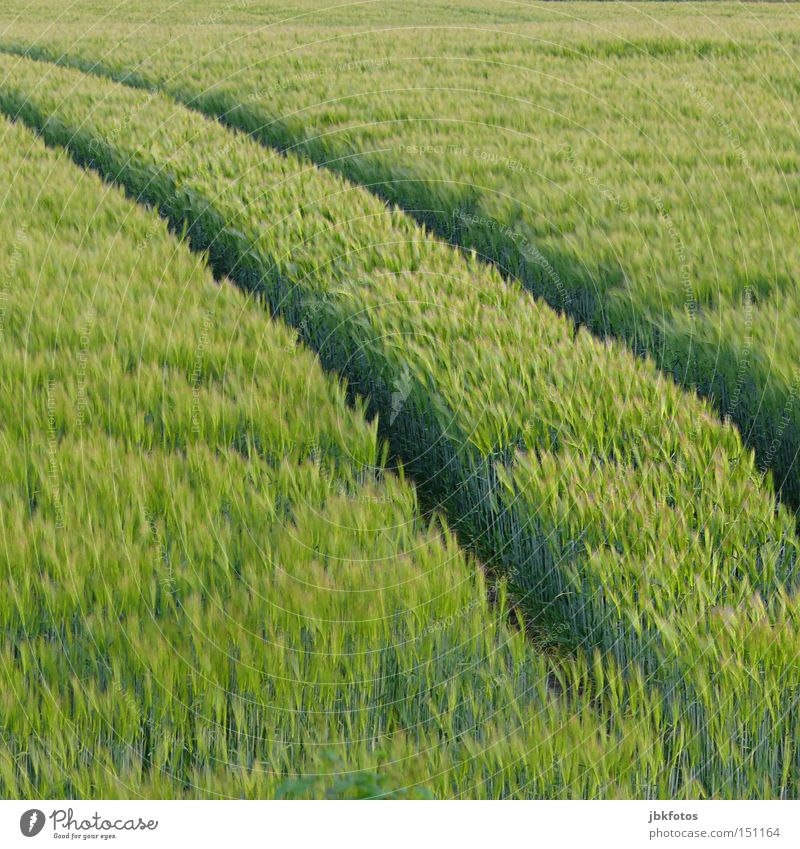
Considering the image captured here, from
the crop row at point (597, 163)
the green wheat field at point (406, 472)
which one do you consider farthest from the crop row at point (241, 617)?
the crop row at point (597, 163)

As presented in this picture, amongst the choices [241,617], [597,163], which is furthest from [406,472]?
[597,163]

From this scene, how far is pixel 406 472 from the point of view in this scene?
3.15 m

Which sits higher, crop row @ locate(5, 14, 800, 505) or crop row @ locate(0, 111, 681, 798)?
crop row @ locate(5, 14, 800, 505)

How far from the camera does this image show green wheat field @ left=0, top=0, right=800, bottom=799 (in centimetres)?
177

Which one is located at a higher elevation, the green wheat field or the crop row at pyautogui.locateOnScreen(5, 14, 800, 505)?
the crop row at pyautogui.locateOnScreen(5, 14, 800, 505)

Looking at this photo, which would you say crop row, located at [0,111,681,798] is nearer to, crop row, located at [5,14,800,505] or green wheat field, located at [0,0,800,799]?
green wheat field, located at [0,0,800,799]

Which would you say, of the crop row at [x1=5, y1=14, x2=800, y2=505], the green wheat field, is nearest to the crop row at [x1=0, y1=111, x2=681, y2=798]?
the green wheat field

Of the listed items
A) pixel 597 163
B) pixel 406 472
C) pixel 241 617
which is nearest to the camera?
pixel 241 617

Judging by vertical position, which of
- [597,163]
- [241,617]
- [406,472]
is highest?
[597,163]

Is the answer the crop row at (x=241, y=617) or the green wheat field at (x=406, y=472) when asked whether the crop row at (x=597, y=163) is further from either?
the crop row at (x=241, y=617)

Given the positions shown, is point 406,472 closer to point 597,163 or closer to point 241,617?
point 241,617

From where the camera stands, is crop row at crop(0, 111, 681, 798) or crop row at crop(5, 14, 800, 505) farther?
crop row at crop(5, 14, 800, 505)

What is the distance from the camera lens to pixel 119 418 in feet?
9.27
